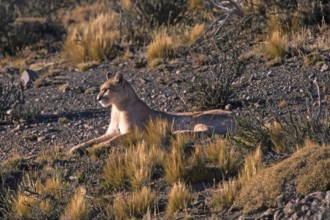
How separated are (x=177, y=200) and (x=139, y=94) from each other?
5611 mm

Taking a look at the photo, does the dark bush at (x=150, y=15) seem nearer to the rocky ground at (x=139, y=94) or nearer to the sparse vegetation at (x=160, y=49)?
the sparse vegetation at (x=160, y=49)

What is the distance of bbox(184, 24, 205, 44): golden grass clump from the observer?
18.0 meters

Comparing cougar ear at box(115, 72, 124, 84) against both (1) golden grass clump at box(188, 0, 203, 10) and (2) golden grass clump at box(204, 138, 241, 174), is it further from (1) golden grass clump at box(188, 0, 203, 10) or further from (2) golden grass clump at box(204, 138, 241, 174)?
(1) golden grass clump at box(188, 0, 203, 10)

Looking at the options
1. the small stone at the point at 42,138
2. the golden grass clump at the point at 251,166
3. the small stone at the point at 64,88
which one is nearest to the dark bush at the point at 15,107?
the small stone at the point at 64,88

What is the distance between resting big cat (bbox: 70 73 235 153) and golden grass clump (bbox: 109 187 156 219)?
2.13m

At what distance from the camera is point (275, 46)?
16.0 m

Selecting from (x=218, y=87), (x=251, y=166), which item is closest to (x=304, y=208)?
(x=251, y=166)

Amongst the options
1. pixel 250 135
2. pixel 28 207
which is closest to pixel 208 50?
pixel 250 135

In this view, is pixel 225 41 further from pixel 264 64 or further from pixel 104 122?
pixel 104 122

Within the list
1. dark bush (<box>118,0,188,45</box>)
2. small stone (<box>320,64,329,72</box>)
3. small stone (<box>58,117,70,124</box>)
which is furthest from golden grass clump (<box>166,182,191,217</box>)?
dark bush (<box>118,0,188,45</box>)

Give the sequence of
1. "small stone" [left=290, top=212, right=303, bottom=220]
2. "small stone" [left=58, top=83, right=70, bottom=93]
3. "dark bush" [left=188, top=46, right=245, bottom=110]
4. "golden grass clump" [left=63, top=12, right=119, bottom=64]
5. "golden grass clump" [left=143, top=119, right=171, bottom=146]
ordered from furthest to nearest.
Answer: "golden grass clump" [left=63, top=12, right=119, bottom=64] < "small stone" [left=58, top=83, right=70, bottom=93] < "dark bush" [left=188, top=46, right=245, bottom=110] < "golden grass clump" [left=143, top=119, right=171, bottom=146] < "small stone" [left=290, top=212, right=303, bottom=220]

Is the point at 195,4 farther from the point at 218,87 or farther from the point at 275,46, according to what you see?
the point at 218,87

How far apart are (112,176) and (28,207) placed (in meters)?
1.06

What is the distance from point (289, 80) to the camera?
14750 mm
